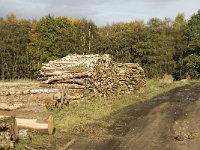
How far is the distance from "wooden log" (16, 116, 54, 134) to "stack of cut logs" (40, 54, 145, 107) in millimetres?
4094

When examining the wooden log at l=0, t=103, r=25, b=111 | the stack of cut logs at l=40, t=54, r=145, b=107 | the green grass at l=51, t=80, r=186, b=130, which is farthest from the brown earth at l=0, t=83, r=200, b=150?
the wooden log at l=0, t=103, r=25, b=111

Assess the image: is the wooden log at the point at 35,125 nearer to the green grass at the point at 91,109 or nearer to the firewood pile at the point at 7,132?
the firewood pile at the point at 7,132

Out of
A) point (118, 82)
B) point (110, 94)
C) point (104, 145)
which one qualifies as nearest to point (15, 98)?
point (104, 145)

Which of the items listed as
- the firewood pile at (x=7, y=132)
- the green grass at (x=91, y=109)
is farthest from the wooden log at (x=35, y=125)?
the green grass at (x=91, y=109)

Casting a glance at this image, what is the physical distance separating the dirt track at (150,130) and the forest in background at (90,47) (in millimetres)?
27627

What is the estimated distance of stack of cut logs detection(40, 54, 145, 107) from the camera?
19.5 meters

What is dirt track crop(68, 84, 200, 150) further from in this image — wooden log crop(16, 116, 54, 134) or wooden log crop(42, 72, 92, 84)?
wooden log crop(42, 72, 92, 84)

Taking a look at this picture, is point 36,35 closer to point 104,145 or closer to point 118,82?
point 118,82

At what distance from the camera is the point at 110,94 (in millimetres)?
22891

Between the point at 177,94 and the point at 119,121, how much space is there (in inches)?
428

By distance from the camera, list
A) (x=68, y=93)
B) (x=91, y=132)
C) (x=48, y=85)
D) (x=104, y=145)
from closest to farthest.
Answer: (x=104, y=145) → (x=91, y=132) → (x=68, y=93) → (x=48, y=85)

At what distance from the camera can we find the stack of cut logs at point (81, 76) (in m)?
19.5

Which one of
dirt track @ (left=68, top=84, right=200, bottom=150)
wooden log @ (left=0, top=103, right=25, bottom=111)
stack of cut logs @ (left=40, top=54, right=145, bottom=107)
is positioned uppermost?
stack of cut logs @ (left=40, top=54, right=145, bottom=107)

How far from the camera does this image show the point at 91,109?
57.3 ft
